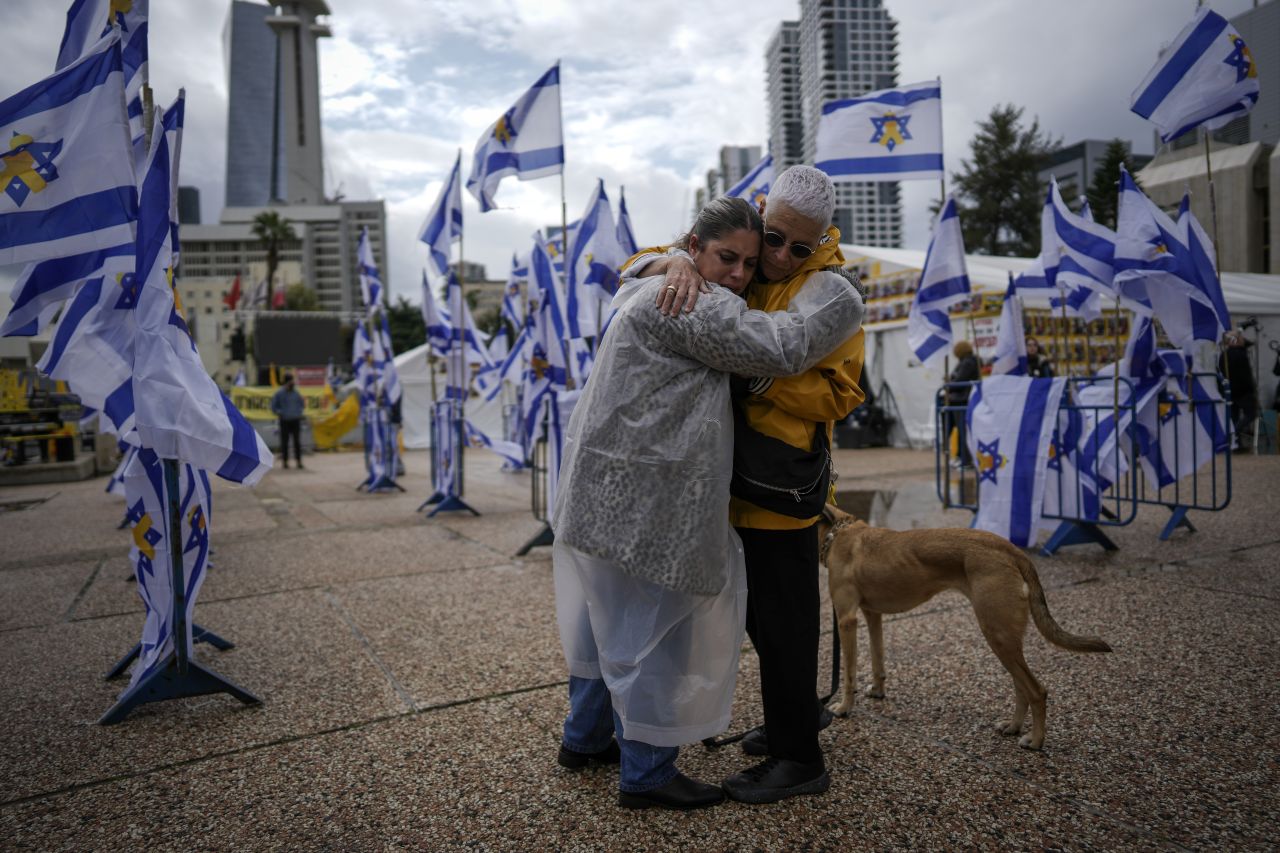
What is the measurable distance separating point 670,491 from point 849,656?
1430mm

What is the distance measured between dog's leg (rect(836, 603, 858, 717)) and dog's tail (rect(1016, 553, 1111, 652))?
0.67 metres

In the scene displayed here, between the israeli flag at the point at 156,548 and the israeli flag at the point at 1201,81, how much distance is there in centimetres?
692

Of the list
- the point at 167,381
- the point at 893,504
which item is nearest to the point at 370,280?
the point at 893,504

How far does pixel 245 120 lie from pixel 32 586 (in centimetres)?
21228

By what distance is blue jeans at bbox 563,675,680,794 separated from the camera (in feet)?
7.80

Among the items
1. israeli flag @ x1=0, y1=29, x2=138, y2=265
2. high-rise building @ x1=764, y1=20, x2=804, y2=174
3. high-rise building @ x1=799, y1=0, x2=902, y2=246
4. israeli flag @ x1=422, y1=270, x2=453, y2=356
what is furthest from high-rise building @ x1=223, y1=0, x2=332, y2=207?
israeli flag @ x1=0, y1=29, x2=138, y2=265

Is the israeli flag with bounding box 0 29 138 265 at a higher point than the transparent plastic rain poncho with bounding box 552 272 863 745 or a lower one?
higher

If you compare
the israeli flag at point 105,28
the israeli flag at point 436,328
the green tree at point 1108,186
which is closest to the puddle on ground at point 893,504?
the israeli flag at point 436,328

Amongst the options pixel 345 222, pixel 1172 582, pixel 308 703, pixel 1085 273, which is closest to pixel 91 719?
pixel 308 703

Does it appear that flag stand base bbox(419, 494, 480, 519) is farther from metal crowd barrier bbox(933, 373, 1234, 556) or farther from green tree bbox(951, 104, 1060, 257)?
green tree bbox(951, 104, 1060, 257)

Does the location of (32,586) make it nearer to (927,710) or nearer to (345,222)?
(927,710)

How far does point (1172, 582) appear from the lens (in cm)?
492

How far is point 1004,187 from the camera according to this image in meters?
31.4

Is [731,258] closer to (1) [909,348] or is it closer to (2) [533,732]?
(2) [533,732]
